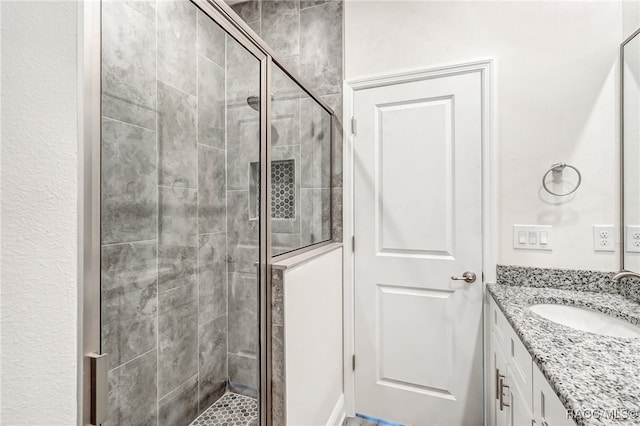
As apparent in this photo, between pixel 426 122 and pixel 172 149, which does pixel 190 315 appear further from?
pixel 426 122

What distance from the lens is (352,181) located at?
6.59 feet

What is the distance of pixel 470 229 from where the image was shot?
5.79 ft

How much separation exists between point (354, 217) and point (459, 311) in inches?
32.8

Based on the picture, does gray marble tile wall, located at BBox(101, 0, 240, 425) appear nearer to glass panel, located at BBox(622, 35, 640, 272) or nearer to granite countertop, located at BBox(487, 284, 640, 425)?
granite countertop, located at BBox(487, 284, 640, 425)

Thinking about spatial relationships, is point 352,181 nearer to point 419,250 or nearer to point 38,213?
point 419,250

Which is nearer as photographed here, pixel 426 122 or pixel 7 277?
pixel 7 277

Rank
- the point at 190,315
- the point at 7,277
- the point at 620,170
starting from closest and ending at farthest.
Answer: the point at 7,277 → the point at 190,315 → the point at 620,170

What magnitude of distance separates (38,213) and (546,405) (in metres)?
1.22

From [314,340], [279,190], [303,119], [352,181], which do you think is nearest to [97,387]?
[279,190]

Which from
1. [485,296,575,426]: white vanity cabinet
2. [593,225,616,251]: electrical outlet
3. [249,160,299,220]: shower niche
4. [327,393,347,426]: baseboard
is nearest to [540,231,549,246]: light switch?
[593,225,616,251]: electrical outlet

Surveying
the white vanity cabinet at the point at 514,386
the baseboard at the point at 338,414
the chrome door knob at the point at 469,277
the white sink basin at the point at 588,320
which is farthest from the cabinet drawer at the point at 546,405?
the baseboard at the point at 338,414

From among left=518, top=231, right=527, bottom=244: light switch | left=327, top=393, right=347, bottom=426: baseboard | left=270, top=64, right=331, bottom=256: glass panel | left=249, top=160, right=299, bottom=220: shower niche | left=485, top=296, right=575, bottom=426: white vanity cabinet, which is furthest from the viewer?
left=327, top=393, right=347, bottom=426: baseboard

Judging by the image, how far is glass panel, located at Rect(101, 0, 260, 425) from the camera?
79cm

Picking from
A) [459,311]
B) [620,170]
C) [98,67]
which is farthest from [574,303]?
[98,67]
